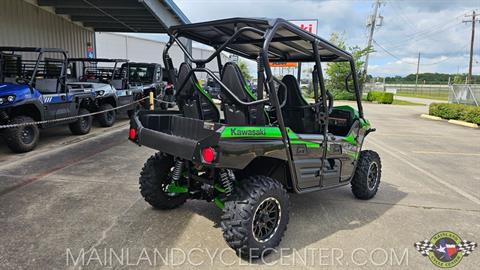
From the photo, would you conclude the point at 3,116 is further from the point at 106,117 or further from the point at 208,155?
the point at 208,155

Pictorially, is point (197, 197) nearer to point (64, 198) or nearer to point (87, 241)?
point (87, 241)

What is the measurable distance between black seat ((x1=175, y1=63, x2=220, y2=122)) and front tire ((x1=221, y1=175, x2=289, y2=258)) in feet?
3.05

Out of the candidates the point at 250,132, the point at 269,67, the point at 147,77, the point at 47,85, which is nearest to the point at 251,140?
the point at 250,132

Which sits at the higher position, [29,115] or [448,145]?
[29,115]

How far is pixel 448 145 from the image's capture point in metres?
9.98

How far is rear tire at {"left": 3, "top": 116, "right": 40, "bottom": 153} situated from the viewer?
6.84m

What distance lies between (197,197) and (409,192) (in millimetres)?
3419

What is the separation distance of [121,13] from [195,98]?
10.9 metres

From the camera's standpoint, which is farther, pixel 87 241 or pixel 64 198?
pixel 64 198

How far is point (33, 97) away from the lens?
7.29m

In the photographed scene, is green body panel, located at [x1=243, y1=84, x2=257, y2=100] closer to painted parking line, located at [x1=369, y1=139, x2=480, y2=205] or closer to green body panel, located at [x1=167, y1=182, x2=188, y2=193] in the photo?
green body panel, located at [x1=167, y1=182, x2=188, y2=193]

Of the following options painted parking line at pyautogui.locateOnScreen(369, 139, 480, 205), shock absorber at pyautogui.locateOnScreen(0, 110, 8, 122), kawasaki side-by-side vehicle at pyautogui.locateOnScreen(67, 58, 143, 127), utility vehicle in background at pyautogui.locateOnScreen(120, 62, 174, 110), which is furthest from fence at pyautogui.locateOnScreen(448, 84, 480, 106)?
shock absorber at pyautogui.locateOnScreen(0, 110, 8, 122)

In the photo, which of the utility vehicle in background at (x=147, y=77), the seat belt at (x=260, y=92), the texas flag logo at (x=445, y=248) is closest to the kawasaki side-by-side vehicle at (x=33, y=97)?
the utility vehicle in background at (x=147, y=77)

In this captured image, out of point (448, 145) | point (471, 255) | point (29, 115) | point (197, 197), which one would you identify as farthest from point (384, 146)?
point (29, 115)
